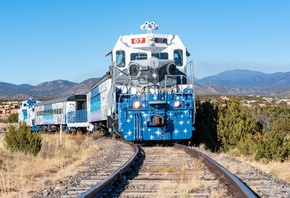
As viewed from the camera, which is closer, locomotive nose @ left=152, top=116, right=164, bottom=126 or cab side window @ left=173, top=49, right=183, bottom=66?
locomotive nose @ left=152, top=116, right=164, bottom=126

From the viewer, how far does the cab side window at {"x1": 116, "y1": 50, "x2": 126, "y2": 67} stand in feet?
52.7

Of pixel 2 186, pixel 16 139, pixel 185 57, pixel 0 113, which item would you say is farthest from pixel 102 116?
pixel 0 113

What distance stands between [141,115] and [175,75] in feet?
6.13

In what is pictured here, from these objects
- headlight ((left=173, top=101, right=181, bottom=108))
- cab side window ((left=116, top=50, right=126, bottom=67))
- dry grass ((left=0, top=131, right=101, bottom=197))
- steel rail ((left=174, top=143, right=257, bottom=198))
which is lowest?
dry grass ((left=0, top=131, right=101, bottom=197))

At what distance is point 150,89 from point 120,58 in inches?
69.8

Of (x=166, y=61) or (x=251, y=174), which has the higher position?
(x=166, y=61)

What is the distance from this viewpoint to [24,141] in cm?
1667

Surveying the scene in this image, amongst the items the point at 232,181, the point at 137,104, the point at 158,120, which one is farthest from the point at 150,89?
the point at 232,181

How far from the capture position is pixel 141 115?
14.7 metres

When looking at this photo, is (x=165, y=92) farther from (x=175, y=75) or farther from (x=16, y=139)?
(x=16, y=139)

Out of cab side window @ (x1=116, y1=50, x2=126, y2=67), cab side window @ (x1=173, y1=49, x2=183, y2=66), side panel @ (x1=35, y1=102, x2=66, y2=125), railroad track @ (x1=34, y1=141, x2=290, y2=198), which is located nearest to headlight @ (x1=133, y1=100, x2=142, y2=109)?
cab side window @ (x1=116, y1=50, x2=126, y2=67)

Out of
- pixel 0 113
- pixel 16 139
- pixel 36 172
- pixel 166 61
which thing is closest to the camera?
pixel 36 172

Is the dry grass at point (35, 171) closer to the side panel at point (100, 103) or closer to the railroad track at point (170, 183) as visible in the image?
the railroad track at point (170, 183)

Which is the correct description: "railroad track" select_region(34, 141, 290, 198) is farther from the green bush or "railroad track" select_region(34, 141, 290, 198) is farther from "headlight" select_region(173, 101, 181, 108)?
the green bush
